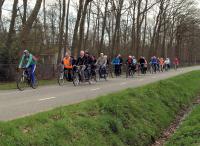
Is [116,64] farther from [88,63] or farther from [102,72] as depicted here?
[88,63]

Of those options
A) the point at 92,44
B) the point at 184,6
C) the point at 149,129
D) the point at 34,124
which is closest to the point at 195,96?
the point at 149,129

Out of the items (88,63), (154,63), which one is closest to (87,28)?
(154,63)

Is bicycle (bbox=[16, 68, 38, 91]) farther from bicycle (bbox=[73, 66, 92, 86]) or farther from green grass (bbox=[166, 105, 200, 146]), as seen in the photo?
green grass (bbox=[166, 105, 200, 146])

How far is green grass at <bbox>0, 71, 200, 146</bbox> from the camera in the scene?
874 cm

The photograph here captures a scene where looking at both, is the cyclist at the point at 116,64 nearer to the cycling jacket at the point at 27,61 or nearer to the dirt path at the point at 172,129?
the cycling jacket at the point at 27,61

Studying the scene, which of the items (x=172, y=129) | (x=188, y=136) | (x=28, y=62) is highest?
(x=28, y=62)

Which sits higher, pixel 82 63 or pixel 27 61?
pixel 27 61

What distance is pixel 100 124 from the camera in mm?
11672

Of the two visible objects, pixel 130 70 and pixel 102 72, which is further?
pixel 130 70

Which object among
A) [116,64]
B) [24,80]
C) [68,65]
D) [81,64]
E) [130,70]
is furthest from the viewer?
[116,64]

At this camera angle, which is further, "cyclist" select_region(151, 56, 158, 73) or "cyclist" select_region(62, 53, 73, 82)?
"cyclist" select_region(151, 56, 158, 73)

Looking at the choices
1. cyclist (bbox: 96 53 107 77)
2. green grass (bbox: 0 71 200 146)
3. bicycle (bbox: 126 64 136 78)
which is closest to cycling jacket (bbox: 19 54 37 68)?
green grass (bbox: 0 71 200 146)

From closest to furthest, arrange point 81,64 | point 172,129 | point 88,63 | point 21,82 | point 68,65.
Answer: point 172,129 < point 21,82 < point 68,65 < point 81,64 < point 88,63

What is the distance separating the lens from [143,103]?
17281 mm
